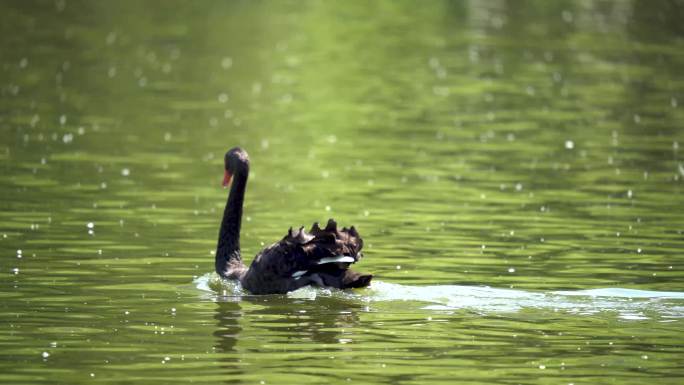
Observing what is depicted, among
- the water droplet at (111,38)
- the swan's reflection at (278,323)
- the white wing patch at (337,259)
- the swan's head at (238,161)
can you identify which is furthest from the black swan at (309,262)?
the water droplet at (111,38)

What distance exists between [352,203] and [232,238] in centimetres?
482

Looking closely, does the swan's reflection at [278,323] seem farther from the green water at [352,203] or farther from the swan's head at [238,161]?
the swan's head at [238,161]

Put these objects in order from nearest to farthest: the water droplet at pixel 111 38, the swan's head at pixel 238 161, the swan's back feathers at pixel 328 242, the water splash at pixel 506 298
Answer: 1. the water splash at pixel 506 298
2. the swan's back feathers at pixel 328 242
3. the swan's head at pixel 238 161
4. the water droplet at pixel 111 38

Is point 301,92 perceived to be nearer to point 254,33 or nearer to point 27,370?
point 254,33

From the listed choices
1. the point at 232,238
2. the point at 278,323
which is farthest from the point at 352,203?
Result: the point at 278,323

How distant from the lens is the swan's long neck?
602 inches

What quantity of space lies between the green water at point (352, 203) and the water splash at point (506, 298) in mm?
37

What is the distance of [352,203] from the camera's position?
20156 millimetres

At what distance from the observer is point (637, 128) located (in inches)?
1059

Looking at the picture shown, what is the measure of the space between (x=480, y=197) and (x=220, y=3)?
3415 centimetres

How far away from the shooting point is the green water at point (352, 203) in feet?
40.6

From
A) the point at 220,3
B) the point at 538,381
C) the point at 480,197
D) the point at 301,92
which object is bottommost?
the point at 538,381

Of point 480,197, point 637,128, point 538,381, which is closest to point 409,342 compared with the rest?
point 538,381

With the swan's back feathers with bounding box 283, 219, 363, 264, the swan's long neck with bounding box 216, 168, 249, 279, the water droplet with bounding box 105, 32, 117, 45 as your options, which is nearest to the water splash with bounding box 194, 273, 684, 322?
the swan's long neck with bounding box 216, 168, 249, 279
